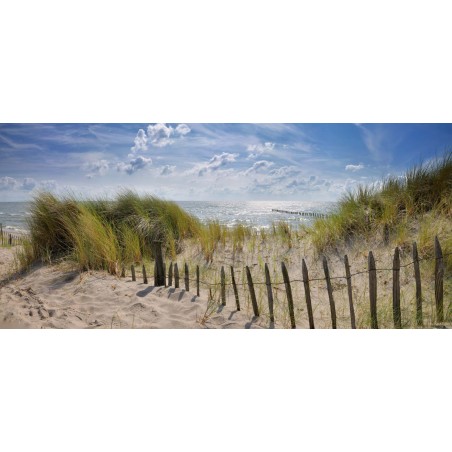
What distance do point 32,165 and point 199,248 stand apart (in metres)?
2.81

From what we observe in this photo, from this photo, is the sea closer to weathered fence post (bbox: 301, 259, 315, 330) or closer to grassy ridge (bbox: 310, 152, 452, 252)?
grassy ridge (bbox: 310, 152, 452, 252)

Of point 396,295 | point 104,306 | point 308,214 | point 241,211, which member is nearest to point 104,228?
point 104,306

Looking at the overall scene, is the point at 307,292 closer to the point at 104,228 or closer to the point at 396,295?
the point at 396,295

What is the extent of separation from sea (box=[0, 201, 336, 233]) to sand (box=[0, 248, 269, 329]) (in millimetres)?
1290

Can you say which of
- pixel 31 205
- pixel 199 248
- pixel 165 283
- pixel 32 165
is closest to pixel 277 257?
pixel 199 248

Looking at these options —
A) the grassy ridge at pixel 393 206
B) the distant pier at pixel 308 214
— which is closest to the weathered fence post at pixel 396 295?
the grassy ridge at pixel 393 206

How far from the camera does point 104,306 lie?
133 inches

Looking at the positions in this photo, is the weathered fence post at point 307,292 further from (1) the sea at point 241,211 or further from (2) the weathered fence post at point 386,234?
(2) the weathered fence post at point 386,234

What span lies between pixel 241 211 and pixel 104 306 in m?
2.74

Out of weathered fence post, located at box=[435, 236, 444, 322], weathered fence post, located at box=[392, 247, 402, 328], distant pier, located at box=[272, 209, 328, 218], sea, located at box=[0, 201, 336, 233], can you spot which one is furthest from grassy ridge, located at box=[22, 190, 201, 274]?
weathered fence post, located at box=[435, 236, 444, 322]

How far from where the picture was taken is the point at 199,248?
18.2 feet

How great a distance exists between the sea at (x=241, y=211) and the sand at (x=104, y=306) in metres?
1.29
